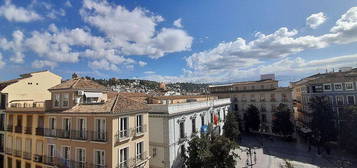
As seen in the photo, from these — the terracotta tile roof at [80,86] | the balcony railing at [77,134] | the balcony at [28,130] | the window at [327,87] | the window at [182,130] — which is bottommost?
the window at [182,130]

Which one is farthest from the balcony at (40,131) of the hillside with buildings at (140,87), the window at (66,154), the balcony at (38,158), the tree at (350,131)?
the tree at (350,131)

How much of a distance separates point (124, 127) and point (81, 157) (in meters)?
5.09

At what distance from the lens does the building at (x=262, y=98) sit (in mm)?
51094

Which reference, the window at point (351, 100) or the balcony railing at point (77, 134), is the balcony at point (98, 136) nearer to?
the balcony railing at point (77, 134)

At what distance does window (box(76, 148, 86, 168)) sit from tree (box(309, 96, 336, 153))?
38616 mm

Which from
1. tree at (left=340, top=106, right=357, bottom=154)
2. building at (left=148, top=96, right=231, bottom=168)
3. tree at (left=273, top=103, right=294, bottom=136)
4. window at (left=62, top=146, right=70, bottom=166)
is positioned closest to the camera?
window at (left=62, top=146, right=70, bottom=166)

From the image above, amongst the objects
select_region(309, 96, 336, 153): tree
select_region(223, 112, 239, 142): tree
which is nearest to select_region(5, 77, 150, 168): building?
select_region(223, 112, 239, 142): tree

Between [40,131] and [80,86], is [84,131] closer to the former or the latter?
[80,86]

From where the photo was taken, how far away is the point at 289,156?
1377 inches

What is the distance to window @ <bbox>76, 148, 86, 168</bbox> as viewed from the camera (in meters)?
20.3

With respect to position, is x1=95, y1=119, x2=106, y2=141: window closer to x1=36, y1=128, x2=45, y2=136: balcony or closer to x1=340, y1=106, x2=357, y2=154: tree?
x1=36, y1=128, x2=45, y2=136: balcony

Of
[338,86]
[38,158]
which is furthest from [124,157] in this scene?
[338,86]

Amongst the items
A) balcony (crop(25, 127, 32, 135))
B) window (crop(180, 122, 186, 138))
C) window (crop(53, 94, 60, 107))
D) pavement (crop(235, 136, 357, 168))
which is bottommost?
pavement (crop(235, 136, 357, 168))

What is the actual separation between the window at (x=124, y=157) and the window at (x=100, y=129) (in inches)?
87.5
